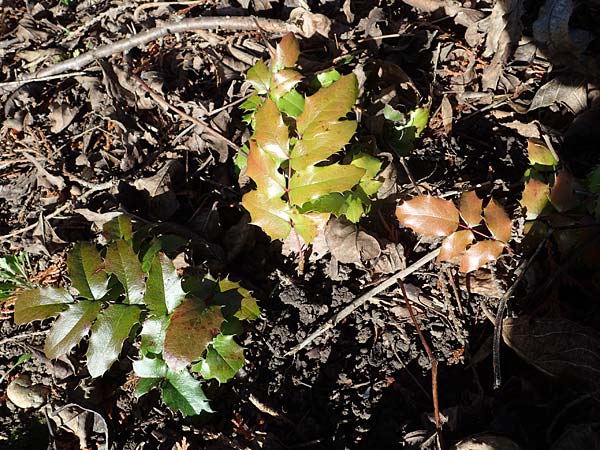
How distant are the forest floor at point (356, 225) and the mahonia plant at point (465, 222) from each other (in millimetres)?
145

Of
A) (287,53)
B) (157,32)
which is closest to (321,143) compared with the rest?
(287,53)

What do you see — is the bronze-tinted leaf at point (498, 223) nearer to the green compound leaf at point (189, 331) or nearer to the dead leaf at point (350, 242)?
the dead leaf at point (350, 242)

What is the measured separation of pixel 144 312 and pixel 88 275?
0.23m

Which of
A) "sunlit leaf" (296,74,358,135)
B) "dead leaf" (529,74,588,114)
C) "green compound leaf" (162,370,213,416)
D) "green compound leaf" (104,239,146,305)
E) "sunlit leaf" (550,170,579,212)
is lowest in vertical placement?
"green compound leaf" (162,370,213,416)

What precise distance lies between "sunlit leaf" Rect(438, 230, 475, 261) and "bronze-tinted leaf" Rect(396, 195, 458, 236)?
22 mm

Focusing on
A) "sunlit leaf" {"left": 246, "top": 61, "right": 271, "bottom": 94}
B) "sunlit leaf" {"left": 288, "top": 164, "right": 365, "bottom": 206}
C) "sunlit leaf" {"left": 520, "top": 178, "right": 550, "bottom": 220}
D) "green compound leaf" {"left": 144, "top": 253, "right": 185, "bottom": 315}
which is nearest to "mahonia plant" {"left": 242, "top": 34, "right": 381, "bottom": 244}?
"sunlit leaf" {"left": 288, "top": 164, "right": 365, "bottom": 206}

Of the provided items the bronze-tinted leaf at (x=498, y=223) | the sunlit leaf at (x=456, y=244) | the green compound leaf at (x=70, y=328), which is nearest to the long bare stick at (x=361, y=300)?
the sunlit leaf at (x=456, y=244)

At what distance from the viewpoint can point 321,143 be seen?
1.77 meters

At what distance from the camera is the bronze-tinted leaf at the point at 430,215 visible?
1.75 meters

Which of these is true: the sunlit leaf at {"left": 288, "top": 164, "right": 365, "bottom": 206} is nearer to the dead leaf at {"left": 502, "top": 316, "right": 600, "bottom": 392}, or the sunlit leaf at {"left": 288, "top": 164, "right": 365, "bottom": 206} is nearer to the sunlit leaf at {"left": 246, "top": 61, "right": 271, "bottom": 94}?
the sunlit leaf at {"left": 246, "top": 61, "right": 271, "bottom": 94}

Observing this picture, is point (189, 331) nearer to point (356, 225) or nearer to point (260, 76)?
point (356, 225)

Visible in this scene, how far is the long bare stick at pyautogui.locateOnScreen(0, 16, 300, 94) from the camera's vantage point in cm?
249

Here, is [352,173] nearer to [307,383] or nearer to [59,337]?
[307,383]

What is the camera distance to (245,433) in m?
1.85
